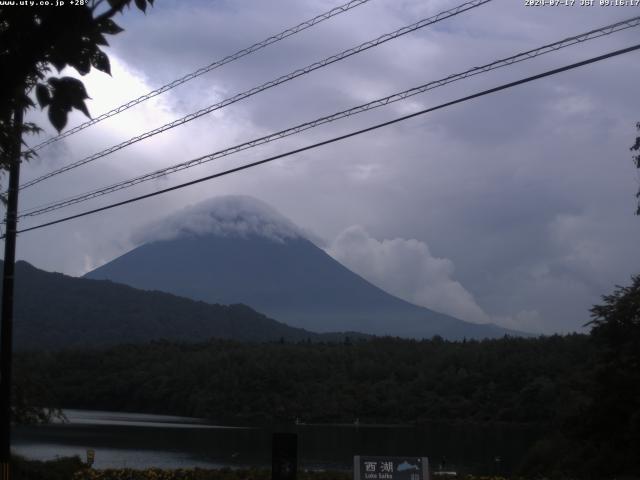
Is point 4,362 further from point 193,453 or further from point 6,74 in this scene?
point 193,453

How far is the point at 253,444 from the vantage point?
56.5 metres

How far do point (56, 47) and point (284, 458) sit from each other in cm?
997

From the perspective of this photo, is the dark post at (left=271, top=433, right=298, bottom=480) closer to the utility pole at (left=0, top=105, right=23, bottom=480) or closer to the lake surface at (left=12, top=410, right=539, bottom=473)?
the utility pole at (left=0, top=105, right=23, bottom=480)

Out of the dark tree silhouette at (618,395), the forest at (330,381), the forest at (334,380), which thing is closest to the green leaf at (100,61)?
the dark tree silhouette at (618,395)

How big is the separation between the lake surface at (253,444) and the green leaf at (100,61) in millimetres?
32145

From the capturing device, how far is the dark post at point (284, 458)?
43.7 feet

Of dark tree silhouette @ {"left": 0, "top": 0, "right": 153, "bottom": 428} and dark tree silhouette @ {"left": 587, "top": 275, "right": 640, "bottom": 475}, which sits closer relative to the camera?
dark tree silhouette @ {"left": 0, "top": 0, "right": 153, "bottom": 428}

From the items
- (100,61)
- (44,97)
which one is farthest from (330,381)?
(44,97)

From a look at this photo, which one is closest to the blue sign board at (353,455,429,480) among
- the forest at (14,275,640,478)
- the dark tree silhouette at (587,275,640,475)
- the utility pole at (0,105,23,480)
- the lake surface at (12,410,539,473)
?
the utility pole at (0,105,23,480)

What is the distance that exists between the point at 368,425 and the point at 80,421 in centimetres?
2628

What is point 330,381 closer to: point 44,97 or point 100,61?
point 100,61

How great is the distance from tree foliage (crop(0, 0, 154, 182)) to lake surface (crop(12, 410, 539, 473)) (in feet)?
106

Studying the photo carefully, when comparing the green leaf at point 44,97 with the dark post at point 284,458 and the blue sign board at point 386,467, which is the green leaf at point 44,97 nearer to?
the dark post at point 284,458

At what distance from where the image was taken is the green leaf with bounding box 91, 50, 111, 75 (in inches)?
191
